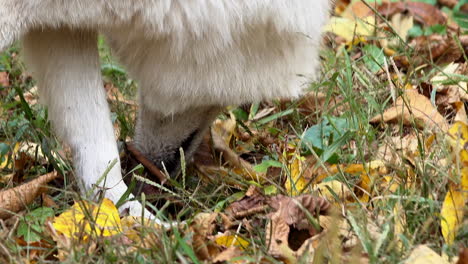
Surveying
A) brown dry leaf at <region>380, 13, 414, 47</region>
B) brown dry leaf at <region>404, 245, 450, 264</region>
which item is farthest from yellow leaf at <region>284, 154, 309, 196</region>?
brown dry leaf at <region>380, 13, 414, 47</region>

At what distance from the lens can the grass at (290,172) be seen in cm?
180

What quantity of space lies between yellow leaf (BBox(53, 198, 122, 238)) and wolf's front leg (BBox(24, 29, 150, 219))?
0.31ft

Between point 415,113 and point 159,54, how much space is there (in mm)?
1062

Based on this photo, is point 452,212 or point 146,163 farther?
point 146,163

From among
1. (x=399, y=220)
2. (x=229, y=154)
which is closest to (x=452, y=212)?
(x=399, y=220)

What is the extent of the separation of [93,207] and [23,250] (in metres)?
0.20

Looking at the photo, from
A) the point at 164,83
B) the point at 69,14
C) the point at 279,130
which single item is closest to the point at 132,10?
the point at 69,14

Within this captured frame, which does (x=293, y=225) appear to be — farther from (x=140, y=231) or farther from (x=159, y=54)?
(x=159, y=54)

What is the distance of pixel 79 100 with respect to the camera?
2.19 meters

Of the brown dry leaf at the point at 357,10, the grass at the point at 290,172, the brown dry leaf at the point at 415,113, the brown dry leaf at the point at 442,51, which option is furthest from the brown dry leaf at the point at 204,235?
the brown dry leaf at the point at 357,10

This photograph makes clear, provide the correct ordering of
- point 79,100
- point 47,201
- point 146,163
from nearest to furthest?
point 79,100 → point 47,201 → point 146,163

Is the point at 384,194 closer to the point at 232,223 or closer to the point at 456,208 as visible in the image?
the point at 456,208

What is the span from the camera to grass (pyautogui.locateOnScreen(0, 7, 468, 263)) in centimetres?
180

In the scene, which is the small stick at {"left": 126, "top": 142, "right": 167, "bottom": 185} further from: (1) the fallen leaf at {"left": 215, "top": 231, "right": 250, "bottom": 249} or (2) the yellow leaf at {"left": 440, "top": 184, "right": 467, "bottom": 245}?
(2) the yellow leaf at {"left": 440, "top": 184, "right": 467, "bottom": 245}
